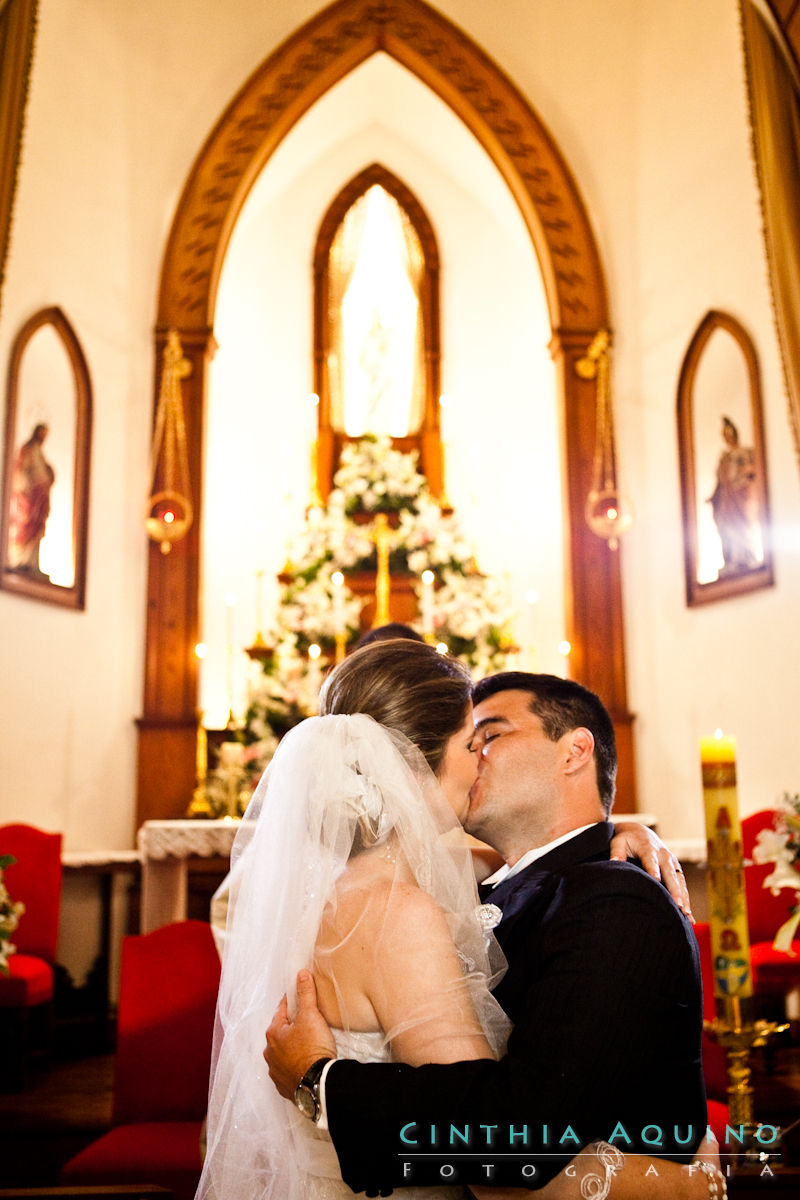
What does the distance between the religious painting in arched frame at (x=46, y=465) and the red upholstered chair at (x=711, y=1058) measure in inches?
176

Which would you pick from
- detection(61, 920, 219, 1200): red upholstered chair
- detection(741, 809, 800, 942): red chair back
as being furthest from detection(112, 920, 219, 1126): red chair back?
detection(741, 809, 800, 942): red chair back

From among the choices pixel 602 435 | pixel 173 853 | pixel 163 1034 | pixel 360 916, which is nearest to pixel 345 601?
pixel 173 853

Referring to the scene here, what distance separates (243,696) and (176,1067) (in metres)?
4.47

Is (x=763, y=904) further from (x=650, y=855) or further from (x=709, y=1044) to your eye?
(x=650, y=855)

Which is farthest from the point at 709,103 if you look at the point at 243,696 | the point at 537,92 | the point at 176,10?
the point at 243,696

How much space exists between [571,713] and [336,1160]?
0.95m

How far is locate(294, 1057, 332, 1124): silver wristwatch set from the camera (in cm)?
172

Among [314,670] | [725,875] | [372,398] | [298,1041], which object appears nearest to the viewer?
[298,1041]

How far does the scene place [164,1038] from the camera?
351cm

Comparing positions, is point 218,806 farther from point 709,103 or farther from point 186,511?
point 709,103

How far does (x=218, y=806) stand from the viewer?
21.8ft

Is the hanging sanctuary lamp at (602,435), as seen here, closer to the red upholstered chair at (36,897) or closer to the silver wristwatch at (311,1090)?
the red upholstered chair at (36,897)

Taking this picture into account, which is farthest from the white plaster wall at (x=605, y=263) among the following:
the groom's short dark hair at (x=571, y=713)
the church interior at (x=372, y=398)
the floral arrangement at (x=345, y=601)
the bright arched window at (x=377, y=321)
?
the groom's short dark hair at (x=571, y=713)

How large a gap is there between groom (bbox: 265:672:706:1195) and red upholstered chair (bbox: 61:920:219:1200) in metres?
1.70
